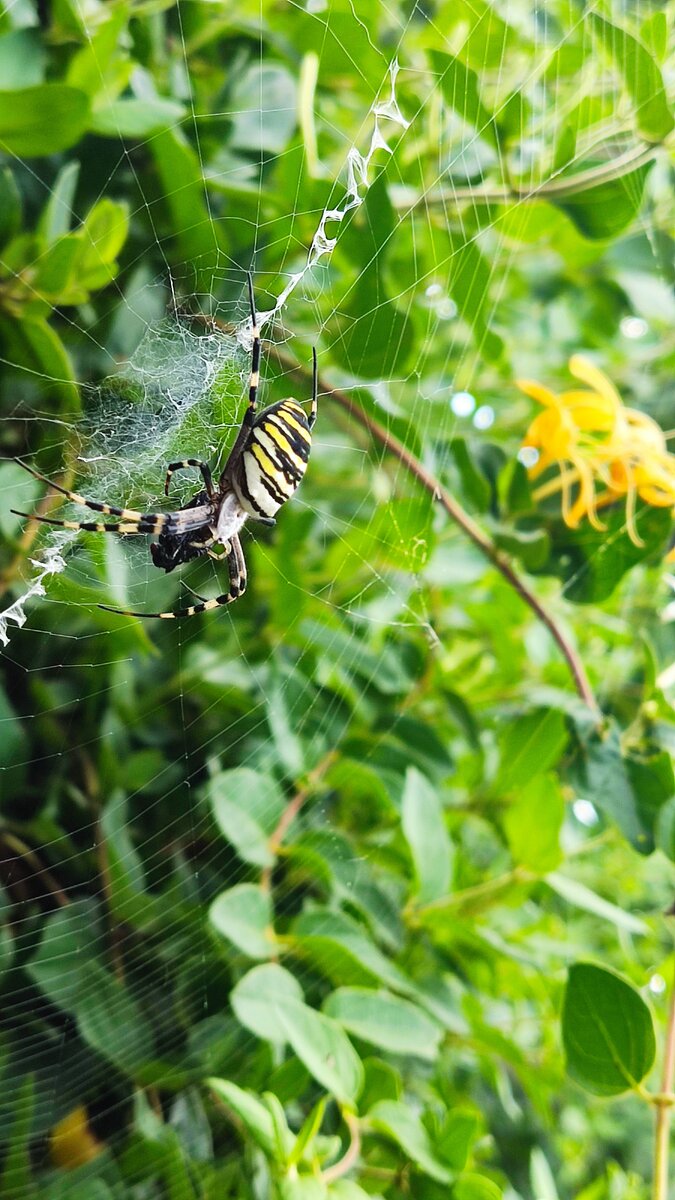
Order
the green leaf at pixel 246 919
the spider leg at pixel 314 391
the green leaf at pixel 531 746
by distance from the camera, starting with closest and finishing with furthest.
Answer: the green leaf at pixel 246 919 < the spider leg at pixel 314 391 < the green leaf at pixel 531 746

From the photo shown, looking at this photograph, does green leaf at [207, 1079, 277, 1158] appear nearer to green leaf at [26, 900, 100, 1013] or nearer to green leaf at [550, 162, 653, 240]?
green leaf at [26, 900, 100, 1013]

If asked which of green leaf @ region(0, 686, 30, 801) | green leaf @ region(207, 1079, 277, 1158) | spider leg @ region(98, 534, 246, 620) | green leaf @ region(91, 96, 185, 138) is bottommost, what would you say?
green leaf @ region(207, 1079, 277, 1158)

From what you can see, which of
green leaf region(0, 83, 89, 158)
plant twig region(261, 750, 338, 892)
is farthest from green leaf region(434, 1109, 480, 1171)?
green leaf region(0, 83, 89, 158)

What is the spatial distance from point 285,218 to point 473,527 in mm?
374

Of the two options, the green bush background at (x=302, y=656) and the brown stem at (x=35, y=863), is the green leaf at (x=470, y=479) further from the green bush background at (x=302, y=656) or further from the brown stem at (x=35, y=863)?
the brown stem at (x=35, y=863)

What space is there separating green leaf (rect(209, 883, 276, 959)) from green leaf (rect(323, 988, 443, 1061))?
0.27ft

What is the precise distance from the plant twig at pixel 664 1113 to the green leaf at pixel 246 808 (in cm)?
40

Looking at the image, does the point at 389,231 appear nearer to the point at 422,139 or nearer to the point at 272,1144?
the point at 422,139

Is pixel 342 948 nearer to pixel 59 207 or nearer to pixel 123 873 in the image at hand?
pixel 123 873

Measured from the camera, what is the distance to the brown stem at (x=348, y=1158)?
0.67 meters

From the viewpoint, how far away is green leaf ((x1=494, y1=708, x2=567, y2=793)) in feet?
3.34

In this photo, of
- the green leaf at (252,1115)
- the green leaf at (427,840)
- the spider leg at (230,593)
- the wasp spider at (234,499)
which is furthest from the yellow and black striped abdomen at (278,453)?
the green leaf at (252,1115)

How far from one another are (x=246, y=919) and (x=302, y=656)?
0.94 ft

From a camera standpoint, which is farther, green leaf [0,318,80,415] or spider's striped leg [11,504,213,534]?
spider's striped leg [11,504,213,534]
